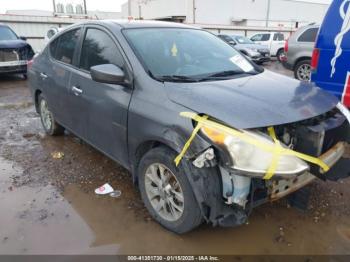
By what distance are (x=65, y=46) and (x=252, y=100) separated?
273 cm

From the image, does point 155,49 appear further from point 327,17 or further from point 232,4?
point 232,4

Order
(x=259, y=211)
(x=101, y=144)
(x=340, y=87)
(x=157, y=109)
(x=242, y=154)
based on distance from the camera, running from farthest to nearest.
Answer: (x=340, y=87) → (x=101, y=144) → (x=259, y=211) → (x=157, y=109) → (x=242, y=154)

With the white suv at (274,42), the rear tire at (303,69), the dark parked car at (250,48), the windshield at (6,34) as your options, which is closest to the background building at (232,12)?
the white suv at (274,42)

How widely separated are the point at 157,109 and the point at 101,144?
111 cm

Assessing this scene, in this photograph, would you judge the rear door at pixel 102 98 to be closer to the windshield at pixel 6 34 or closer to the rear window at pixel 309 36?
the rear window at pixel 309 36

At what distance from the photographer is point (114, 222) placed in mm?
2934

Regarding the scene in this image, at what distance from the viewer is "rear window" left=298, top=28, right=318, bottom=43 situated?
373 inches

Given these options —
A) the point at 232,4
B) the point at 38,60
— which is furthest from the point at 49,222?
the point at 232,4

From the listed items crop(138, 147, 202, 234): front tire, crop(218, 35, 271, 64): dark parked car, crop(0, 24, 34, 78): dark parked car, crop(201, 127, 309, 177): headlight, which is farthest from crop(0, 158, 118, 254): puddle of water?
crop(218, 35, 271, 64): dark parked car

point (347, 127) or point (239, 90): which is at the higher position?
point (239, 90)

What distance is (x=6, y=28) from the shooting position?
11.0m

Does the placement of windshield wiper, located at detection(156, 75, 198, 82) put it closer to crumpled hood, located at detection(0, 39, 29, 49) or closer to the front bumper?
the front bumper

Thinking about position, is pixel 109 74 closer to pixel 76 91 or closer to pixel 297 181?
pixel 76 91

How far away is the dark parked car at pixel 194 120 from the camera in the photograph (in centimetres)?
221
